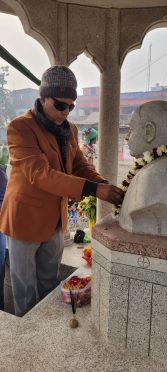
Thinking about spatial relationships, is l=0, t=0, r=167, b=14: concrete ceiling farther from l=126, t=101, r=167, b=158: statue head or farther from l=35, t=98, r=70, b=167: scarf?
l=126, t=101, r=167, b=158: statue head

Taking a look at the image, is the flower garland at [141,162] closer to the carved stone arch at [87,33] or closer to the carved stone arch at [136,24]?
the carved stone arch at [87,33]

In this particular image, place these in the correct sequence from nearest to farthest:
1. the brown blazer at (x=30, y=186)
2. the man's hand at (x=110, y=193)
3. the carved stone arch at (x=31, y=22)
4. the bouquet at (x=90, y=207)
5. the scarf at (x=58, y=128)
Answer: the man's hand at (x=110, y=193) < the brown blazer at (x=30, y=186) < the scarf at (x=58, y=128) < the carved stone arch at (x=31, y=22) < the bouquet at (x=90, y=207)

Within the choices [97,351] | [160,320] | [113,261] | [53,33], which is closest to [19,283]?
[97,351]

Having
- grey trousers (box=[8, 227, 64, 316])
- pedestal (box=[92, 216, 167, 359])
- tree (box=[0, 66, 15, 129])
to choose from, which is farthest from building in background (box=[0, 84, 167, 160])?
grey trousers (box=[8, 227, 64, 316])

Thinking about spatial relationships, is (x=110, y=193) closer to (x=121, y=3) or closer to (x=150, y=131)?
(x=150, y=131)

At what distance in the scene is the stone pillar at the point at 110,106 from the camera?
331 cm

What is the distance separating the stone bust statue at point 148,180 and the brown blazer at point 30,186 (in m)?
0.52

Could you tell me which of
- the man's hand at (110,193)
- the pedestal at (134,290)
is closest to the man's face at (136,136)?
the man's hand at (110,193)

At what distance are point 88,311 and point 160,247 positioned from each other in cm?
85

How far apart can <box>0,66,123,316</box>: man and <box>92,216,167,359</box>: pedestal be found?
348 millimetres

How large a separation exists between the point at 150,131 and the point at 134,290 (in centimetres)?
80

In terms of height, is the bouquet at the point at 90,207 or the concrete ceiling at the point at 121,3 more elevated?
the concrete ceiling at the point at 121,3

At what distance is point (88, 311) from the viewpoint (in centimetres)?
207

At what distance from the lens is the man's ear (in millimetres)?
1607
